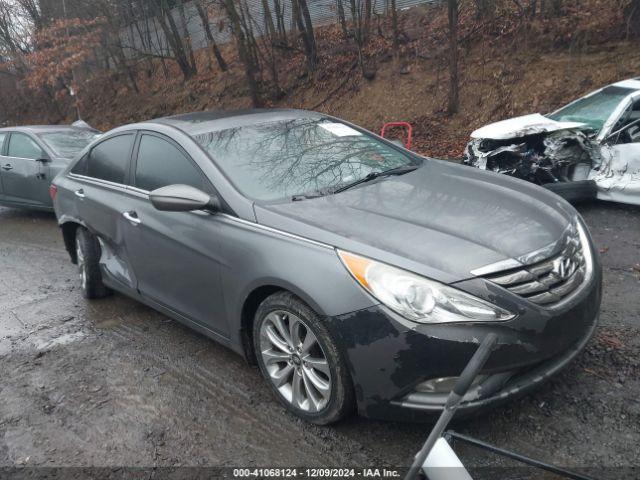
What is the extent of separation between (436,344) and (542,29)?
991 cm

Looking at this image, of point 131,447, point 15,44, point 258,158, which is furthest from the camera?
point 15,44

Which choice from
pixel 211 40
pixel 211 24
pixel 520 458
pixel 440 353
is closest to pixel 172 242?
pixel 440 353

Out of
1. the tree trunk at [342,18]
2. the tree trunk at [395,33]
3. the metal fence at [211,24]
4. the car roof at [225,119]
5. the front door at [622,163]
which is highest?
the metal fence at [211,24]

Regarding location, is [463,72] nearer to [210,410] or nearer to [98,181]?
[98,181]

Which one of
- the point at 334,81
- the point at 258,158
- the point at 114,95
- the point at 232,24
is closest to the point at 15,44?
the point at 114,95

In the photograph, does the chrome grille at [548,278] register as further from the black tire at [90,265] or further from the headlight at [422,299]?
the black tire at [90,265]

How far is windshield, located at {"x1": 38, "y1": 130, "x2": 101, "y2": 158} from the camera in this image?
7853mm

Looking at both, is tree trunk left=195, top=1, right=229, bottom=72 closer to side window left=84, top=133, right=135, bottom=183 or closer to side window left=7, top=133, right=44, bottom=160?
side window left=7, top=133, right=44, bottom=160

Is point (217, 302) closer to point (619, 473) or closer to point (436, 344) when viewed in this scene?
point (436, 344)

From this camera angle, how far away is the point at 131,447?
2.80 m

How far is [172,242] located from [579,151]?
462 cm

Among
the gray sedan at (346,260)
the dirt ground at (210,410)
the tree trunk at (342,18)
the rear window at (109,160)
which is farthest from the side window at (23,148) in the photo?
the tree trunk at (342,18)

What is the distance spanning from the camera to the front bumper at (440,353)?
2275 mm

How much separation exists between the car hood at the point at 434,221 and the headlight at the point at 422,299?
0.17ft
